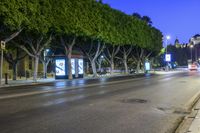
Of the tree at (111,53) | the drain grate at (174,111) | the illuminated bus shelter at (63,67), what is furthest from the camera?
the tree at (111,53)

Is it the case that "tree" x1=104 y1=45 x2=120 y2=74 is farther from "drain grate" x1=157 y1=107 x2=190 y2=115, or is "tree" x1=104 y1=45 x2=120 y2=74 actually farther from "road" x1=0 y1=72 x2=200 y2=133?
"drain grate" x1=157 y1=107 x2=190 y2=115

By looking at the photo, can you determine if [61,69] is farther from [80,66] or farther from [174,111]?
[174,111]

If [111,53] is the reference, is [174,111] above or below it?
below

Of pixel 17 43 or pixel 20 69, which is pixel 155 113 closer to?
pixel 17 43

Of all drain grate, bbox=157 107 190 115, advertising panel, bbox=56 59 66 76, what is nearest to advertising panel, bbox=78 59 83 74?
advertising panel, bbox=56 59 66 76

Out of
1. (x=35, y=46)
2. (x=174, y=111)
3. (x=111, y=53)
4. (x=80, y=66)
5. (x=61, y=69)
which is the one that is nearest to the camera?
(x=174, y=111)

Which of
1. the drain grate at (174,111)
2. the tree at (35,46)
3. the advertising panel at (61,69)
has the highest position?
the tree at (35,46)

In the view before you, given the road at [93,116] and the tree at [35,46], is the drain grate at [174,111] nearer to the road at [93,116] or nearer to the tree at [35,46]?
the road at [93,116]

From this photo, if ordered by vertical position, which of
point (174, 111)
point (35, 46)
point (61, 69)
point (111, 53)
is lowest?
point (174, 111)

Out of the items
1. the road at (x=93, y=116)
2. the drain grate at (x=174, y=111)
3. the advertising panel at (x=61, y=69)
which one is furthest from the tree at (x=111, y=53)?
the drain grate at (x=174, y=111)

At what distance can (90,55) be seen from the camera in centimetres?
5875

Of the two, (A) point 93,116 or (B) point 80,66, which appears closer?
(A) point 93,116

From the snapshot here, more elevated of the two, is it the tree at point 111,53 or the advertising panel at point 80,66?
the tree at point 111,53

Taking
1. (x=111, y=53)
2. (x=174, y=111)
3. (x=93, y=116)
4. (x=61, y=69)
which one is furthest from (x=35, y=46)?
(x=93, y=116)
